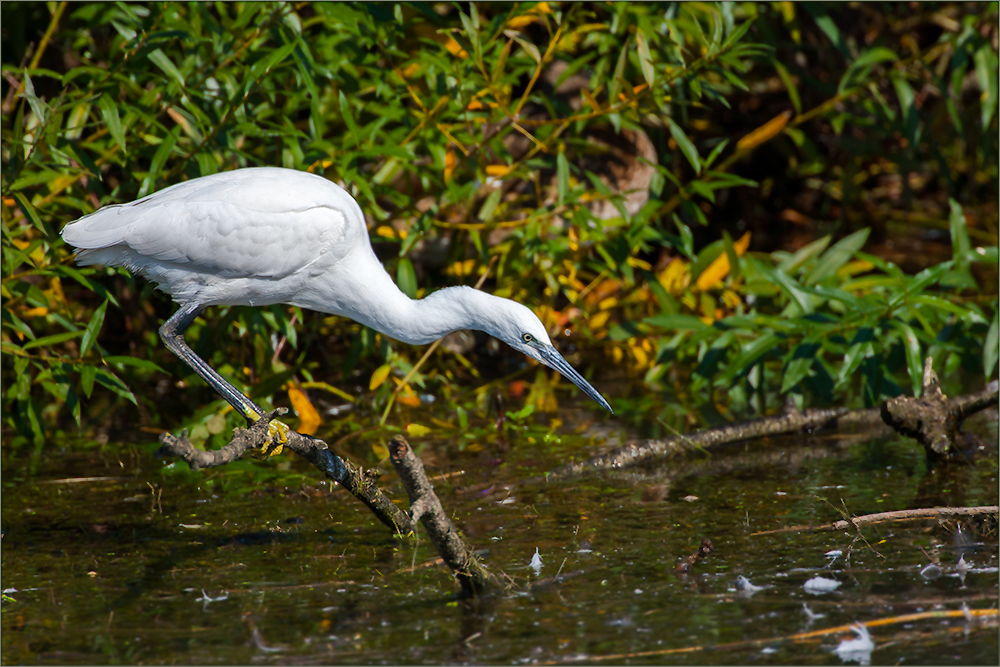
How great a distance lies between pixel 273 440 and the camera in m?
3.69

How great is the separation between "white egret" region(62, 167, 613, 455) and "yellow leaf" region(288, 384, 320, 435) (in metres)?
1.12

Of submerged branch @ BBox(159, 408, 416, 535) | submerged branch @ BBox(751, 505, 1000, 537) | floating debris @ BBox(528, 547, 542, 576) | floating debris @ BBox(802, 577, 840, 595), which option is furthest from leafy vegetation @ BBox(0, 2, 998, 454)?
floating debris @ BBox(528, 547, 542, 576)

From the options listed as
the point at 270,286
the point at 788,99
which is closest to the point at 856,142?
the point at 788,99

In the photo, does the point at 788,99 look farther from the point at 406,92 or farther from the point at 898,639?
the point at 898,639

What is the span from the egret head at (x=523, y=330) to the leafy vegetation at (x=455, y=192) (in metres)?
1.29

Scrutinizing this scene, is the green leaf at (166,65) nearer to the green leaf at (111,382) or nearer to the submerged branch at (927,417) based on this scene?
the green leaf at (111,382)

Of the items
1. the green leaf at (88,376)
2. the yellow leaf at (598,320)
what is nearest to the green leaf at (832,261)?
the yellow leaf at (598,320)

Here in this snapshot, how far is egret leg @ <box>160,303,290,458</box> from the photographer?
12.1 ft

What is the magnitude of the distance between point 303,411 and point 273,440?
156 cm

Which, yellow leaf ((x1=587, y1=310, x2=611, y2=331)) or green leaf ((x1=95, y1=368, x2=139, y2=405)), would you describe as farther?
yellow leaf ((x1=587, y1=310, x2=611, y2=331))

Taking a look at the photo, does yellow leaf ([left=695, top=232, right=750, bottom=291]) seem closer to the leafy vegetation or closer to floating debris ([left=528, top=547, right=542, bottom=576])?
the leafy vegetation

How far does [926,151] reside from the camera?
8492 millimetres

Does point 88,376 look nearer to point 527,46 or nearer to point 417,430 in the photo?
point 417,430

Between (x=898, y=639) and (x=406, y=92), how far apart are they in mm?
3499
